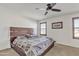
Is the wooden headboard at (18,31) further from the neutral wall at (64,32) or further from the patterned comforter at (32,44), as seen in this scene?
the neutral wall at (64,32)

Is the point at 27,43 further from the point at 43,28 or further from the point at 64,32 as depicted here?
the point at 64,32

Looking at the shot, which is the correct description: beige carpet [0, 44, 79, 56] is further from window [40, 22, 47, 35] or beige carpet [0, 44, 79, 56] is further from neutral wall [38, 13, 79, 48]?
window [40, 22, 47, 35]

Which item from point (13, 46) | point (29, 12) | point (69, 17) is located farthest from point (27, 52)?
point (69, 17)

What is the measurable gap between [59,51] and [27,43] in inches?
18.8

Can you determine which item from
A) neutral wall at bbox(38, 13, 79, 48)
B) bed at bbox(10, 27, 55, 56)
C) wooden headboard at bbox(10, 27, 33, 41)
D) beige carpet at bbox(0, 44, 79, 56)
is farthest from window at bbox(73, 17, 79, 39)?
wooden headboard at bbox(10, 27, 33, 41)

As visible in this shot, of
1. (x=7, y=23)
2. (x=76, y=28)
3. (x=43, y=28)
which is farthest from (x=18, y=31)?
(x=76, y=28)

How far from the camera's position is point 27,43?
1.35 metres

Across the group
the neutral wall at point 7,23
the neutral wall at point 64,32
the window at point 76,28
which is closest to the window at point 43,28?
the neutral wall at point 64,32

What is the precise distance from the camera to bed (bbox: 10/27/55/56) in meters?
1.33

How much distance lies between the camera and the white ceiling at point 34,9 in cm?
125

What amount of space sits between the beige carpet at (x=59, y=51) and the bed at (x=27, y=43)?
0.21ft

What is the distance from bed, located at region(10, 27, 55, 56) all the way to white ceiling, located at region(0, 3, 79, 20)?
231 mm

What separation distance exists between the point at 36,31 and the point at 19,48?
1.18 ft

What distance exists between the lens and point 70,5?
1261 mm
